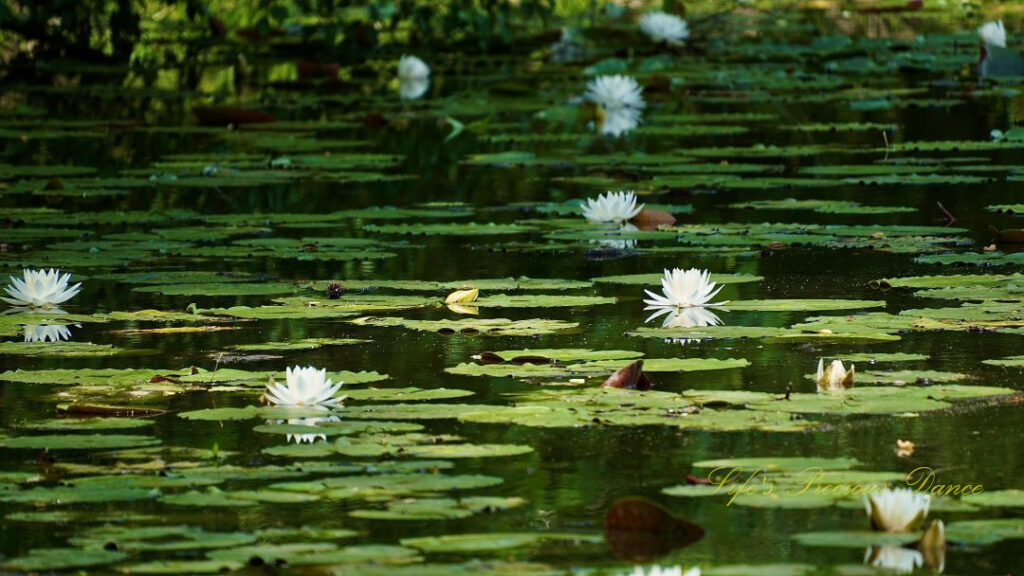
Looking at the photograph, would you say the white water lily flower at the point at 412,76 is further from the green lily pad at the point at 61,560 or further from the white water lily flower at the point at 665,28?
the green lily pad at the point at 61,560

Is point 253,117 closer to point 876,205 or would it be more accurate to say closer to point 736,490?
point 876,205

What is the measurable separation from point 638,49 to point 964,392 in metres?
11.5

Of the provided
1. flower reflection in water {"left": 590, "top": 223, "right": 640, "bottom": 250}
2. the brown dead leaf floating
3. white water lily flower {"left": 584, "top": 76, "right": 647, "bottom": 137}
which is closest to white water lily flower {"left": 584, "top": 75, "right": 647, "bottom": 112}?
white water lily flower {"left": 584, "top": 76, "right": 647, "bottom": 137}

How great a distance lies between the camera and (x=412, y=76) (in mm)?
12445

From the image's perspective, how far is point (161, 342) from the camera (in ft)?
14.3

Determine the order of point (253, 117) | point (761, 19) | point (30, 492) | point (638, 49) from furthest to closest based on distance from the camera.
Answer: point (761, 19) < point (638, 49) < point (253, 117) < point (30, 492)

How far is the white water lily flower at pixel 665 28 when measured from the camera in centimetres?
1441

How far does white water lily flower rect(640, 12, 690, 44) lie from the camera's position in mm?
14406

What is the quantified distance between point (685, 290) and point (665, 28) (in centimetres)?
1028

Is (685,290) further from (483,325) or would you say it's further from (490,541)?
(490,541)

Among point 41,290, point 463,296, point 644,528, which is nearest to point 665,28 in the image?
point 463,296

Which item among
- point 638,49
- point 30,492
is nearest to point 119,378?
point 30,492

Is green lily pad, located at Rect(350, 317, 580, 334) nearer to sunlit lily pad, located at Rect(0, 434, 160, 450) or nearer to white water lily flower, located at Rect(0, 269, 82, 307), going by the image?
white water lily flower, located at Rect(0, 269, 82, 307)

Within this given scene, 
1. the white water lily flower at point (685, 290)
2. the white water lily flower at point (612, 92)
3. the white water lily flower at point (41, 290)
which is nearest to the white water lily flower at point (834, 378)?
the white water lily flower at point (685, 290)
